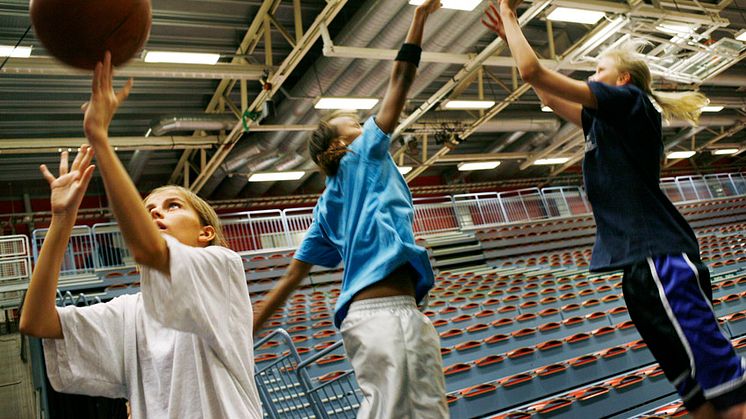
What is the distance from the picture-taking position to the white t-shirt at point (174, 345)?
4.01ft

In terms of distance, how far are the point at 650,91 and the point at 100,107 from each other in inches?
72.7

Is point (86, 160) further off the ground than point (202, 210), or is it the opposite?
point (86, 160)

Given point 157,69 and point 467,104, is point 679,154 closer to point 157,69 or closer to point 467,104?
point 467,104

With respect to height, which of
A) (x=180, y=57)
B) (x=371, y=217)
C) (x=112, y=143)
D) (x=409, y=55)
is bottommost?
(x=371, y=217)

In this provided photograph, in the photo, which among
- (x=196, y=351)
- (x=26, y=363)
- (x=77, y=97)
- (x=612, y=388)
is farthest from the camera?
(x=77, y=97)

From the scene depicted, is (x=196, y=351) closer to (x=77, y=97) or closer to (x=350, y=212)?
(x=350, y=212)

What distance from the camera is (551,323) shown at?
648cm

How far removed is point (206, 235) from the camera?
1.59 m

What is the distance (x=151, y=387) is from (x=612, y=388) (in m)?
4.25

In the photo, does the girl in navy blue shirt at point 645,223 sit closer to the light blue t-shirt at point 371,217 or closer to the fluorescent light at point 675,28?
the light blue t-shirt at point 371,217

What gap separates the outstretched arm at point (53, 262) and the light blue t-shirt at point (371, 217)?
2.54ft

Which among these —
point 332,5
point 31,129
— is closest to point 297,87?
point 332,5

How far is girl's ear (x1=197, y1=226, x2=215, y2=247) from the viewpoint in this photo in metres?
1.57

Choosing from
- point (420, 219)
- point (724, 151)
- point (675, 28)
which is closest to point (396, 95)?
point (675, 28)
